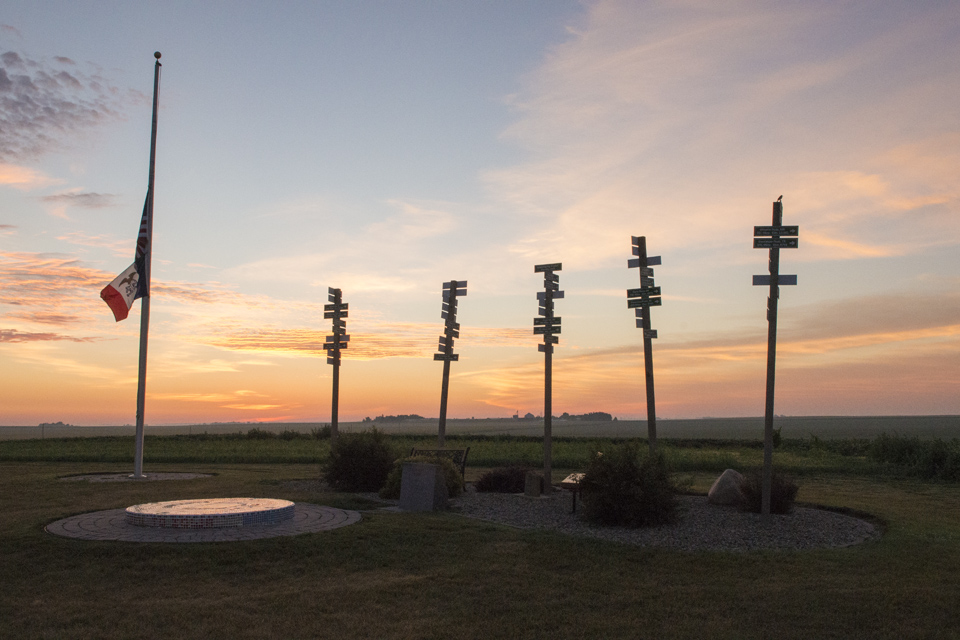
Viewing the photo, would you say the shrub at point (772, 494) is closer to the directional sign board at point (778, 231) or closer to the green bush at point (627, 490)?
the green bush at point (627, 490)

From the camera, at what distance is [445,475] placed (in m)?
15.0

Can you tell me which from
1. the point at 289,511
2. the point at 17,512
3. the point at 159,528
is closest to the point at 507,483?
the point at 289,511

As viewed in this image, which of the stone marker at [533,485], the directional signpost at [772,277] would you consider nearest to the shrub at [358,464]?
the stone marker at [533,485]

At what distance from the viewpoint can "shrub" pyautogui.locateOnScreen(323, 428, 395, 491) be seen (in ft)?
54.9

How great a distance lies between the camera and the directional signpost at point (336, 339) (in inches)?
849

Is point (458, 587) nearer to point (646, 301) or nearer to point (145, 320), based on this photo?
point (646, 301)

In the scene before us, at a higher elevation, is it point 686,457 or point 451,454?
point 451,454

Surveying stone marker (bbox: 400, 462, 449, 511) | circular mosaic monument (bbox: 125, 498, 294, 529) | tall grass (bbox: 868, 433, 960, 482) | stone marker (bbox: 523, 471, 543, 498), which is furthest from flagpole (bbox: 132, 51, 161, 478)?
tall grass (bbox: 868, 433, 960, 482)

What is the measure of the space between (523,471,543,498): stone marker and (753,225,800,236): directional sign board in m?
6.79

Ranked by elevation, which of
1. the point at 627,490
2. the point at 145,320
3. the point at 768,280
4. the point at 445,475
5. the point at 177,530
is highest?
the point at 768,280

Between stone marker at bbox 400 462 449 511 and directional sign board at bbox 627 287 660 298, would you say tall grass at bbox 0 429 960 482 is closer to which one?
stone marker at bbox 400 462 449 511

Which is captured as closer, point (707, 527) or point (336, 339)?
point (707, 527)

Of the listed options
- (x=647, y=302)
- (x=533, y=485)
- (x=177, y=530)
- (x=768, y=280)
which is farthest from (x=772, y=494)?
(x=177, y=530)

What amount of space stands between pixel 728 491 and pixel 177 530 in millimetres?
9879
